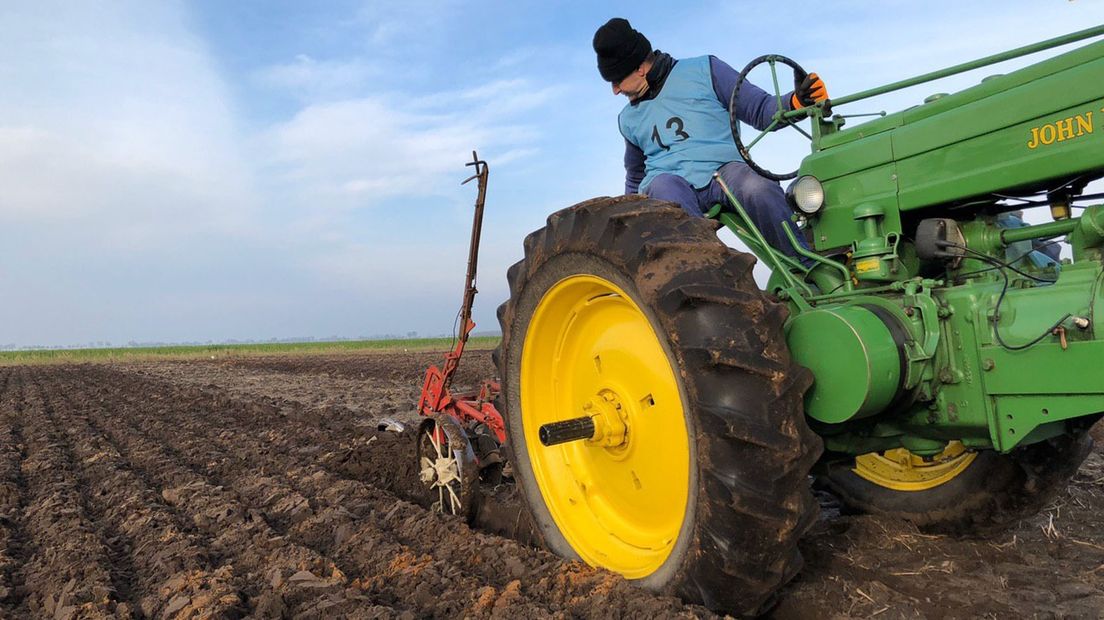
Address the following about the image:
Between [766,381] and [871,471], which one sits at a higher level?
[766,381]

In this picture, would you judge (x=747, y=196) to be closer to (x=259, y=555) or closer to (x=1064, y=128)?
(x=1064, y=128)

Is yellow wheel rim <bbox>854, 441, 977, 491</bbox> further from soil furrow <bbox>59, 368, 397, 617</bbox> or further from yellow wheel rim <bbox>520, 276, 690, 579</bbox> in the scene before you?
soil furrow <bbox>59, 368, 397, 617</bbox>

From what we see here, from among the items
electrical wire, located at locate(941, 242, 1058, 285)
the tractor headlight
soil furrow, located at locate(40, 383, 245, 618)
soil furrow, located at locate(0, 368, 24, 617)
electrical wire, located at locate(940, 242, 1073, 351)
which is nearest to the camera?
electrical wire, located at locate(940, 242, 1073, 351)

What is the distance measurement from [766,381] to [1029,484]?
5.10 feet

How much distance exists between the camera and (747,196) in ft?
10.4

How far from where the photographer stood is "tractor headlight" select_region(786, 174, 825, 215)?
2898 mm

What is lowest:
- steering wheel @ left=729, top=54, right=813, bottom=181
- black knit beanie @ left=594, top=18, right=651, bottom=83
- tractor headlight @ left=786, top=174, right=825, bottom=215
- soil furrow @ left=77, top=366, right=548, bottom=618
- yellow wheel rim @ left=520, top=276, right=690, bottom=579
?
soil furrow @ left=77, top=366, right=548, bottom=618

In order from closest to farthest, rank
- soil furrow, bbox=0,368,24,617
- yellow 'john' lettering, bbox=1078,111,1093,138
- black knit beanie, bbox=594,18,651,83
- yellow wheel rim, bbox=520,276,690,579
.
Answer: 1. yellow 'john' lettering, bbox=1078,111,1093,138
2. yellow wheel rim, bbox=520,276,690,579
3. soil furrow, bbox=0,368,24,617
4. black knit beanie, bbox=594,18,651,83

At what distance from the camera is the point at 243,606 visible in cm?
273

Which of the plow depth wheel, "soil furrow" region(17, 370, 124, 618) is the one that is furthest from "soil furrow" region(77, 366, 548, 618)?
Result: "soil furrow" region(17, 370, 124, 618)

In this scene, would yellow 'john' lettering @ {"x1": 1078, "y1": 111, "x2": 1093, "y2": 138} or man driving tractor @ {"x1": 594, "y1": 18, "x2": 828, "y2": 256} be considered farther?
man driving tractor @ {"x1": 594, "y1": 18, "x2": 828, "y2": 256}

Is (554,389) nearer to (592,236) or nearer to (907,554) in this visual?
(592,236)

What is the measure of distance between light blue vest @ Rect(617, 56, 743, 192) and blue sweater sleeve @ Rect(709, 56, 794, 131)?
4 cm

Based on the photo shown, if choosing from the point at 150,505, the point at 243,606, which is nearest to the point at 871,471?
the point at 243,606
